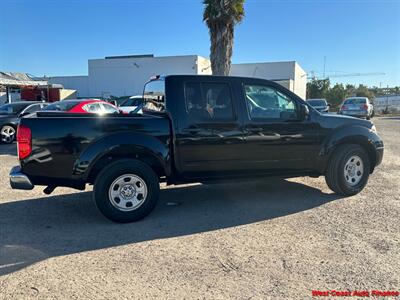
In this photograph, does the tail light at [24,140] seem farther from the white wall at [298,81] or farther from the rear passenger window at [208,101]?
the white wall at [298,81]

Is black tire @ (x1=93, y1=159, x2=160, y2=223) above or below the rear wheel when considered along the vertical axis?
below

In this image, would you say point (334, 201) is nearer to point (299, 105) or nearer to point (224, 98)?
point (299, 105)

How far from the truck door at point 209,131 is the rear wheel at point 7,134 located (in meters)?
10.6

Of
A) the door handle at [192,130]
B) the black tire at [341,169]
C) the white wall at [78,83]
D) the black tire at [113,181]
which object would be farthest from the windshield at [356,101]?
the white wall at [78,83]

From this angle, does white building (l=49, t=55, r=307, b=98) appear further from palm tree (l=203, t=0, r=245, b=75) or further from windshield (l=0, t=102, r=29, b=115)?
windshield (l=0, t=102, r=29, b=115)

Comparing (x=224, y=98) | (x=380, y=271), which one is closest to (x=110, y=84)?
(x=224, y=98)

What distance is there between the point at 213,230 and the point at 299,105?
2.46m

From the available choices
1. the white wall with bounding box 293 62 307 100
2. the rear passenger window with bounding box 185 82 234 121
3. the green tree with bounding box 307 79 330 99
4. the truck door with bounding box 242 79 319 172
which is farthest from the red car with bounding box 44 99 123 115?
the green tree with bounding box 307 79 330 99

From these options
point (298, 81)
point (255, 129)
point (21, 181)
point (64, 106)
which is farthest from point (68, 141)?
point (298, 81)

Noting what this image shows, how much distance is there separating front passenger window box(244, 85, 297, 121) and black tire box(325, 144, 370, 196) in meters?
1.01

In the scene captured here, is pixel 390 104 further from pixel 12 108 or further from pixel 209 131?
pixel 209 131

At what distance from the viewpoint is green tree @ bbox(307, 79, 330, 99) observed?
63.4 metres

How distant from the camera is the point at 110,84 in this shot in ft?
134

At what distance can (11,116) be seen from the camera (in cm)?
1377
